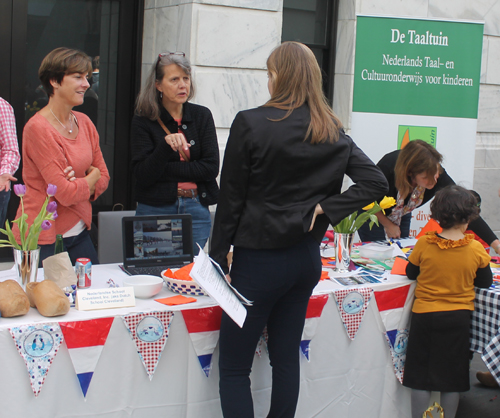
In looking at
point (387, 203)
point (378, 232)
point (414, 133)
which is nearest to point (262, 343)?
point (387, 203)

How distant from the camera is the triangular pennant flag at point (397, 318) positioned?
256 cm

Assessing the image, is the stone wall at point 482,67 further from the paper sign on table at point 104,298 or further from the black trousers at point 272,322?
the paper sign on table at point 104,298

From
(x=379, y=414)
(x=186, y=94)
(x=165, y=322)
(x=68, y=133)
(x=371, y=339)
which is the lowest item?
(x=379, y=414)

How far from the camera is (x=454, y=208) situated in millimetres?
2459

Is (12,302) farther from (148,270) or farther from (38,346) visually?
(148,270)

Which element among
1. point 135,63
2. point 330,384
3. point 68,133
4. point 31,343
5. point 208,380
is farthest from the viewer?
point 135,63

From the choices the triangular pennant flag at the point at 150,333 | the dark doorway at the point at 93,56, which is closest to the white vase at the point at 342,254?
the triangular pennant flag at the point at 150,333

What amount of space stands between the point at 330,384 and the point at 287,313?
605mm

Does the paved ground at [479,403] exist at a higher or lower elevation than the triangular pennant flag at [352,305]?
lower

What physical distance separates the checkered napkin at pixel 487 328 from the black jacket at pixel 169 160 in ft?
4.46

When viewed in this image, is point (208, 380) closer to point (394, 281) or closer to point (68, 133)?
point (394, 281)

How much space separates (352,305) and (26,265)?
51.2 inches

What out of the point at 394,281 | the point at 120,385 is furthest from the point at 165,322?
the point at 394,281

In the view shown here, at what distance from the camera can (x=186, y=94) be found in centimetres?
292
